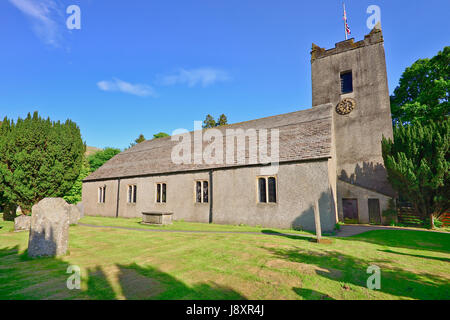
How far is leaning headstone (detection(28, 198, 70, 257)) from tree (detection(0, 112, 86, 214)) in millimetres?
10066

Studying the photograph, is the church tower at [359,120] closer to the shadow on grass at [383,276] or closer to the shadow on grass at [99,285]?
the shadow on grass at [383,276]

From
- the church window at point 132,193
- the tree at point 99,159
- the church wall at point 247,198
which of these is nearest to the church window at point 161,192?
the church wall at point 247,198

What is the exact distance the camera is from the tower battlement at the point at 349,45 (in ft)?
71.4

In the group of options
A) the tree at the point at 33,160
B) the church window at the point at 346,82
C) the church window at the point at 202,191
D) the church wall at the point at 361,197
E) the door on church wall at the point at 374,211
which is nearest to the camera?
the tree at the point at 33,160

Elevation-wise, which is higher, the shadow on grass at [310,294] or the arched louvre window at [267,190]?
the arched louvre window at [267,190]

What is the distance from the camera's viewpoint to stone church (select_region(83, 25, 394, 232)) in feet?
50.3

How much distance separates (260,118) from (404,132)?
13302 mm

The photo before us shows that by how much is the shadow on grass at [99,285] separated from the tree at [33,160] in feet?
36.1

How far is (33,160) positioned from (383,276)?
20321mm

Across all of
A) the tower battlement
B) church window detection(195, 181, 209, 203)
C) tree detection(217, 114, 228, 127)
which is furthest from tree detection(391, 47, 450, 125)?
tree detection(217, 114, 228, 127)

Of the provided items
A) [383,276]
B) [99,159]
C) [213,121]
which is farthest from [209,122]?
[383,276]

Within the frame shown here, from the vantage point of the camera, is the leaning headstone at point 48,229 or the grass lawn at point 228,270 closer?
the grass lawn at point 228,270

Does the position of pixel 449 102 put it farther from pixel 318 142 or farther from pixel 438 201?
pixel 318 142

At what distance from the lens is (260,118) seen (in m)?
25.9
